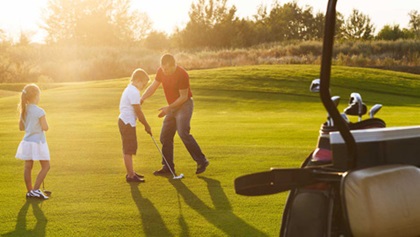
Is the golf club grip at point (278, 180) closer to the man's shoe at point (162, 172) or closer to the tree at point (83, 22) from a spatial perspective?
the man's shoe at point (162, 172)

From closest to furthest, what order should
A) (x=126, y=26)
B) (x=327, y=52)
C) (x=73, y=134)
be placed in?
(x=327, y=52) < (x=73, y=134) < (x=126, y=26)

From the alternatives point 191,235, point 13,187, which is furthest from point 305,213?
point 13,187

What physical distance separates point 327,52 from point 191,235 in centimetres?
493

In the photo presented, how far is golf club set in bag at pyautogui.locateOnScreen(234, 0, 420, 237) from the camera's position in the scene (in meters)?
2.82

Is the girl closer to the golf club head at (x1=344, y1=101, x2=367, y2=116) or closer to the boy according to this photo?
the boy

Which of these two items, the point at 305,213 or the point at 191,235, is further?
the point at 191,235

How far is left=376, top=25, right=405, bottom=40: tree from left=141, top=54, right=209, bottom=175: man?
65.3 m

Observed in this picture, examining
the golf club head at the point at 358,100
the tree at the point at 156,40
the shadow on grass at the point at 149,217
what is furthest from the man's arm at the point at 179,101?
the tree at the point at 156,40

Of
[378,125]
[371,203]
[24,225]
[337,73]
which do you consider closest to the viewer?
[371,203]

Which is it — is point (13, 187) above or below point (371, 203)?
below

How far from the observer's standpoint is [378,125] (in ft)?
10.9

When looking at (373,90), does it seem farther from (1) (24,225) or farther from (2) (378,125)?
(2) (378,125)

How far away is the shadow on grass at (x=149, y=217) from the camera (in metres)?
7.46

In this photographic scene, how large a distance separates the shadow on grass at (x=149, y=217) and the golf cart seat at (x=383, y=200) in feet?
14.9
